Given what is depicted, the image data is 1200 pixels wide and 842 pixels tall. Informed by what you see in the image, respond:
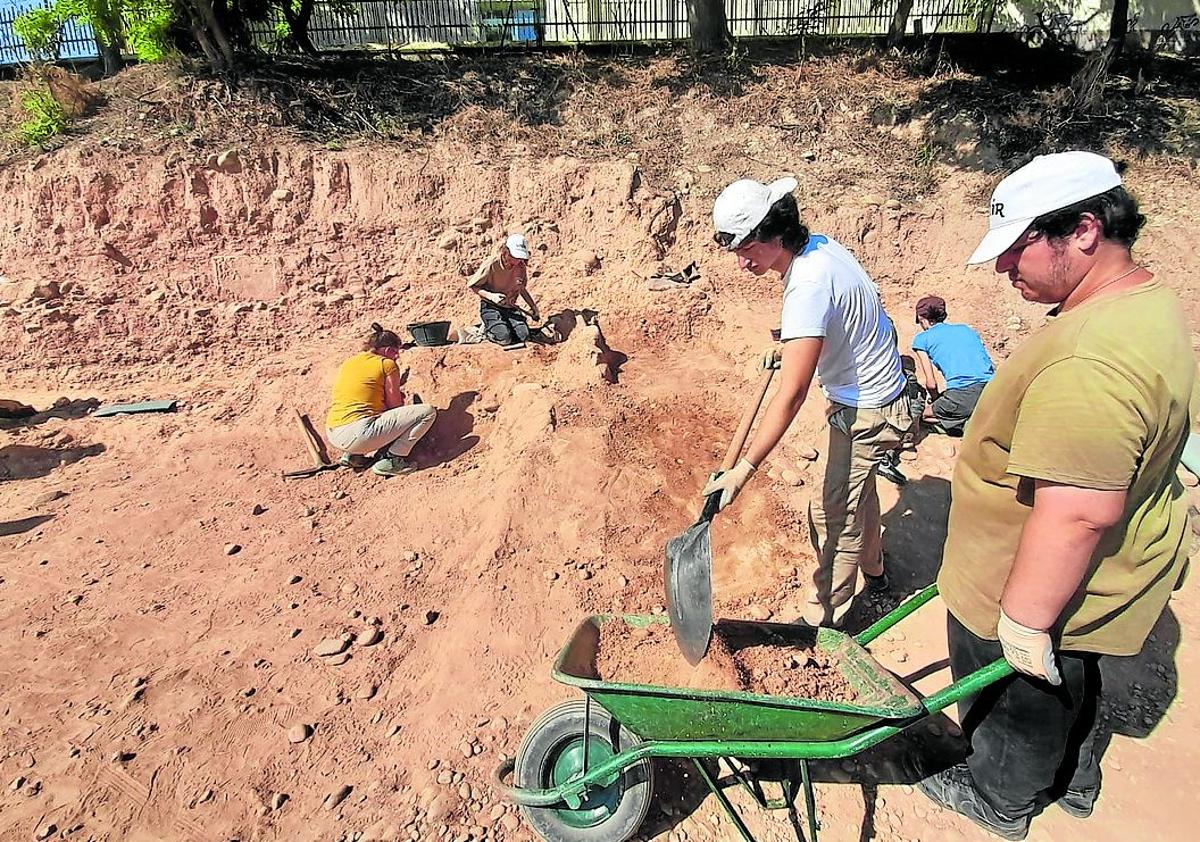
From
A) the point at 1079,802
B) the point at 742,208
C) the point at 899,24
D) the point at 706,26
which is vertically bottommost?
the point at 1079,802

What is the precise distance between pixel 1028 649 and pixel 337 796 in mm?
2625

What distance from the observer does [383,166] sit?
9.23 meters

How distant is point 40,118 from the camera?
8859mm

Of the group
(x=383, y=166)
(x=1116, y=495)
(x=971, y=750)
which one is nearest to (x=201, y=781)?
(x=971, y=750)

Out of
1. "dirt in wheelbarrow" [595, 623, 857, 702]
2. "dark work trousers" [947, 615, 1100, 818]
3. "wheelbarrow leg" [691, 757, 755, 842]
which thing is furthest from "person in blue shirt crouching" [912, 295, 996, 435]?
"wheelbarrow leg" [691, 757, 755, 842]

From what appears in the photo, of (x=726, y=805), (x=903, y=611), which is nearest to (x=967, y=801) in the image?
(x=903, y=611)

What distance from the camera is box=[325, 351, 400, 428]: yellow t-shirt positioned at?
565 cm

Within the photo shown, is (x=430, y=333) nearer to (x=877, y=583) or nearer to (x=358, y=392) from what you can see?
(x=358, y=392)

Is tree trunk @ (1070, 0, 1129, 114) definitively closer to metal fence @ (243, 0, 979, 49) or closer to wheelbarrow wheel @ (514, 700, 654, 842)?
metal fence @ (243, 0, 979, 49)

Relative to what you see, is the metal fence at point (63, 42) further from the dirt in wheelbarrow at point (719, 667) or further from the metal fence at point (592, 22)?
the dirt in wheelbarrow at point (719, 667)

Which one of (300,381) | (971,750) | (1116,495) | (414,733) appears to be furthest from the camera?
(300,381)

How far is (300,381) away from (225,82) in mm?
5576

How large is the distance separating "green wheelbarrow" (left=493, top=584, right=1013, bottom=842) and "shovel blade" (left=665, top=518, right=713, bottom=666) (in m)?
0.21

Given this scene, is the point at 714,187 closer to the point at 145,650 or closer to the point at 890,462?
the point at 890,462
